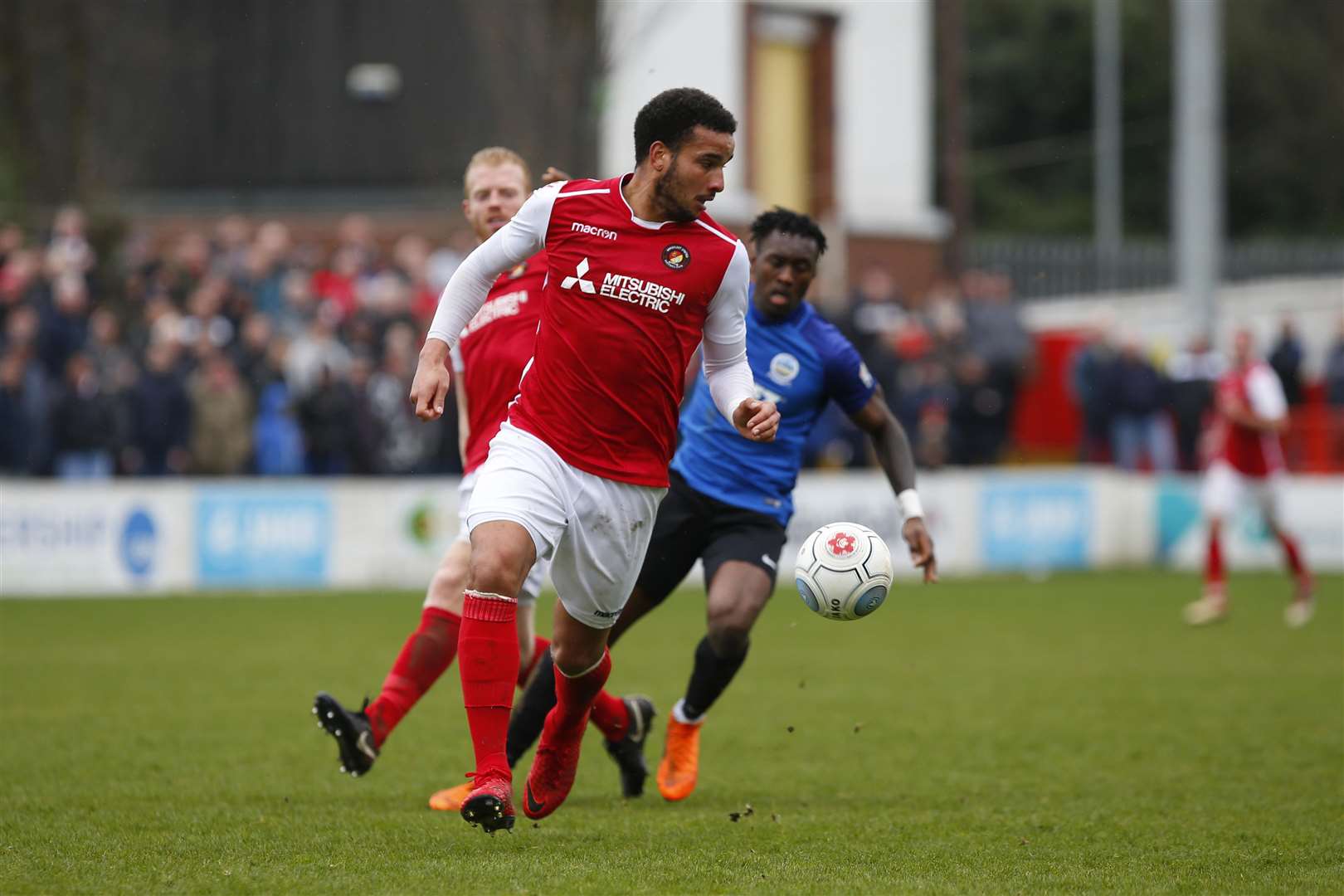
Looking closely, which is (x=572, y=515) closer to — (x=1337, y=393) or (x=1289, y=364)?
(x=1337, y=393)

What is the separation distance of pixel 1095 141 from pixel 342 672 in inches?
1514

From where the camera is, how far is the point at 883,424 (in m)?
7.91

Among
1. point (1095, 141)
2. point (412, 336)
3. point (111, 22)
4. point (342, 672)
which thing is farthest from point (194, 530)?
point (1095, 141)

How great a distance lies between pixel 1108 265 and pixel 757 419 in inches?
1050

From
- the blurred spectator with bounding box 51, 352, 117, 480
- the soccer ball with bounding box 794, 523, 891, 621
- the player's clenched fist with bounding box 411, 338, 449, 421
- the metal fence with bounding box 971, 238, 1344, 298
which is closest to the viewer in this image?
the player's clenched fist with bounding box 411, 338, 449, 421

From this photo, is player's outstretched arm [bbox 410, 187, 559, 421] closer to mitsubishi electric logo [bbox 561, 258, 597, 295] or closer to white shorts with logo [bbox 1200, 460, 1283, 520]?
mitsubishi electric logo [bbox 561, 258, 597, 295]

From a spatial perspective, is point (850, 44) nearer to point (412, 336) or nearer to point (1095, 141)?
point (412, 336)

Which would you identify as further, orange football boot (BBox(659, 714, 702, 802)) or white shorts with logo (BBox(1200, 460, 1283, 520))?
white shorts with logo (BBox(1200, 460, 1283, 520))

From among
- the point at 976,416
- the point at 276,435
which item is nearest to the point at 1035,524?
the point at 976,416

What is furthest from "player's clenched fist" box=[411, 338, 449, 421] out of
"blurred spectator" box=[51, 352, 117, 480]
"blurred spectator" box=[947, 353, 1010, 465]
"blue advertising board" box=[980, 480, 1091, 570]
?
"blurred spectator" box=[947, 353, 1010, 465]

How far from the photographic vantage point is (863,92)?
1115 inches

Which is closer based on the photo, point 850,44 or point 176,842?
point 176,842

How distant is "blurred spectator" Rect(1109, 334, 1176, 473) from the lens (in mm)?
22281

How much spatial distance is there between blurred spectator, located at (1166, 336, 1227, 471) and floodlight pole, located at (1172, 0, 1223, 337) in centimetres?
49
